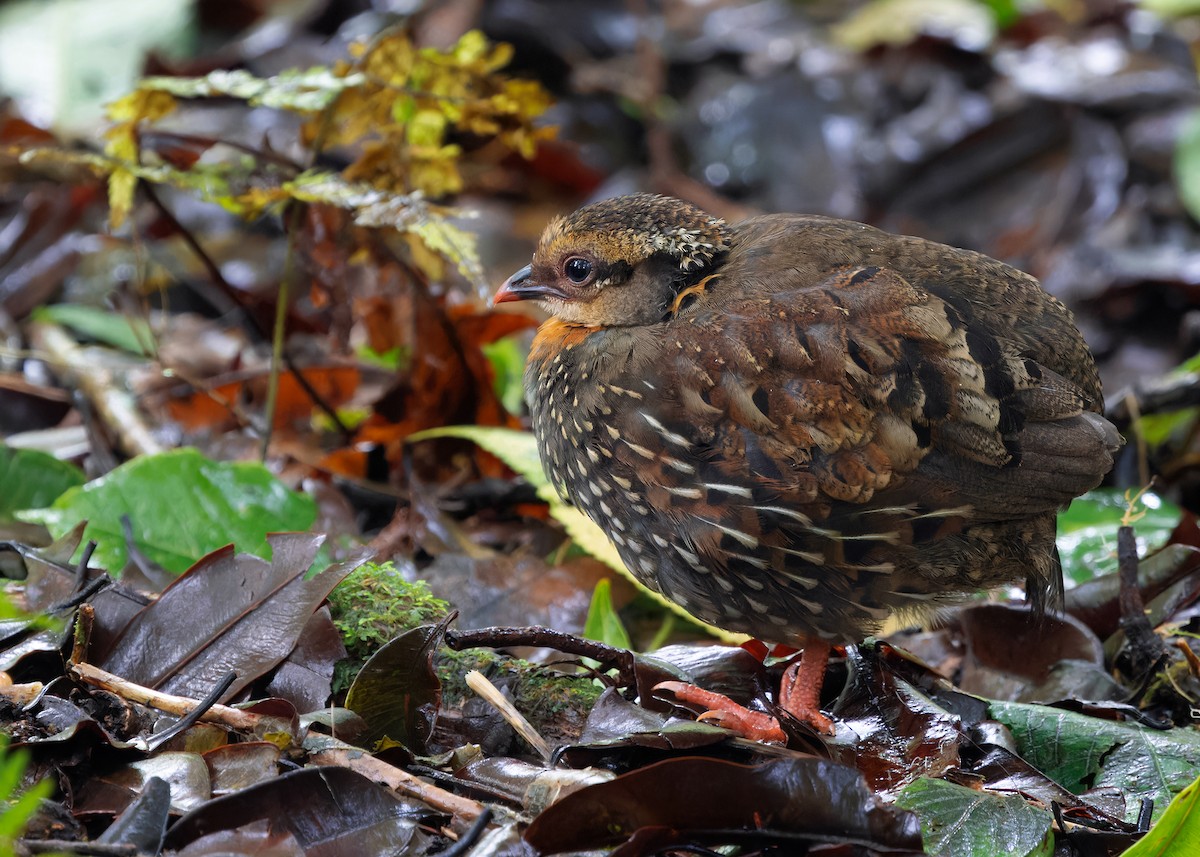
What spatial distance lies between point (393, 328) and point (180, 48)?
4174 millimetres

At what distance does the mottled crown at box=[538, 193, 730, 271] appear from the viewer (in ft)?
11.9

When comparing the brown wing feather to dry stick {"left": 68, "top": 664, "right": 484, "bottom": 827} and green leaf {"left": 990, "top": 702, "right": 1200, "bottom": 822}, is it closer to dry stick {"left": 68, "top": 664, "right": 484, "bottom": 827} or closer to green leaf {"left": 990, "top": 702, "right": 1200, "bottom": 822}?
green leaf {"left": 990, "top": 702, "right": 1200, "bottom": 822}

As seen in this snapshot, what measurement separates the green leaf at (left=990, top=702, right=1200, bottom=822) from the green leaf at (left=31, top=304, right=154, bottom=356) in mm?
4002

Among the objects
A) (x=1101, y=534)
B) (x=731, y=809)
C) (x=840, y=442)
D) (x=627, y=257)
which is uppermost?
(x=627, y=257)

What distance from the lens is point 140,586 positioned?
11.6 ft

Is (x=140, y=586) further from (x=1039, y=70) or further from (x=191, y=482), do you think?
(x=1039, y=70)

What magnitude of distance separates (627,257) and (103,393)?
2.47 meters

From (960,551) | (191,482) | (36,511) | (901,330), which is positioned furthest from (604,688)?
(36,511)

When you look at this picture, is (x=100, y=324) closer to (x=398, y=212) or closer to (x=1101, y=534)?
(x=398, y=212)

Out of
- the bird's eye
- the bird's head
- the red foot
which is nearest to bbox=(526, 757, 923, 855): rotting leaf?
the red foot

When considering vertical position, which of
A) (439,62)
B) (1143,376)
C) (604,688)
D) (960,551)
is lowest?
(1143,376)

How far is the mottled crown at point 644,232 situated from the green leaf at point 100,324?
2556 mm

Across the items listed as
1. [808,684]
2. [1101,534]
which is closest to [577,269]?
[808,684]

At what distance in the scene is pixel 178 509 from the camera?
3.85 meters
